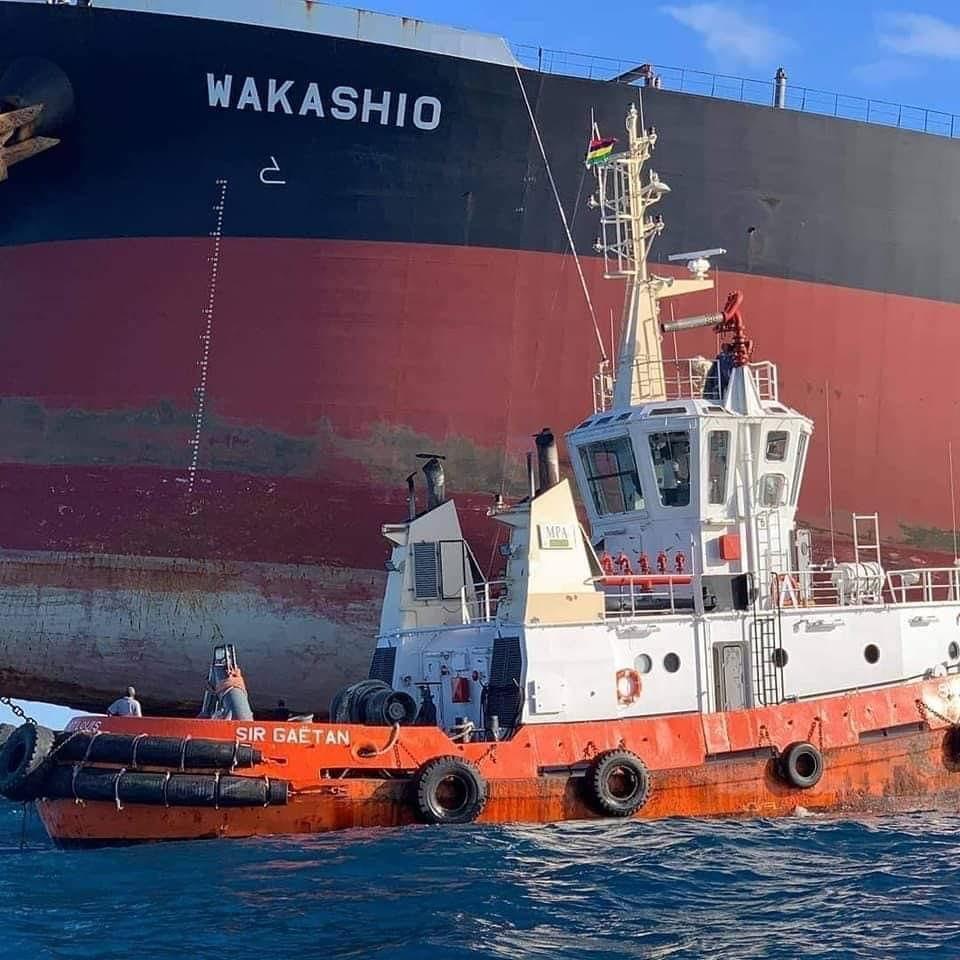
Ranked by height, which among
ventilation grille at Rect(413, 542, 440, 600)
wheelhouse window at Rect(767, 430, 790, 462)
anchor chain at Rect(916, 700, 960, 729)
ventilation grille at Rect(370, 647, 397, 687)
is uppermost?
wheelhouse window at Rect(767, 430, 790, 462)

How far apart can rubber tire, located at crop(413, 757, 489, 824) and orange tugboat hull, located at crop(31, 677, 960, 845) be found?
85 mm

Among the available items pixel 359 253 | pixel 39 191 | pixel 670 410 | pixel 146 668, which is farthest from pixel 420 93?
pixel 146 668

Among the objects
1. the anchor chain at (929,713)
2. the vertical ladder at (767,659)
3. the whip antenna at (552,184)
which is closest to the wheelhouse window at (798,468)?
the vertical ladder at (767,659)

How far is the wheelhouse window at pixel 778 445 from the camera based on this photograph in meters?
11.2

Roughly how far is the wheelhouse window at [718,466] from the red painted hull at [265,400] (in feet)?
13.8

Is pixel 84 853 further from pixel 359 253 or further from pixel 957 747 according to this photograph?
pixel 359 253

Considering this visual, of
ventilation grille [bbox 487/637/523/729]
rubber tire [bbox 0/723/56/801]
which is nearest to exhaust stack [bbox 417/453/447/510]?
ventilation grille [bbox 487/637/523/729]

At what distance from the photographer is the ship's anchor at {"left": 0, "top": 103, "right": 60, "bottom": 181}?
46.4 feet

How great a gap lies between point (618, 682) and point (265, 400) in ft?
21.1

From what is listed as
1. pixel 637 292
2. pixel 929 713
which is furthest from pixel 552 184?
pixel 929 713

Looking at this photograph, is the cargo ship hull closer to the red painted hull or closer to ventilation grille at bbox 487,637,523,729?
the red painted hull

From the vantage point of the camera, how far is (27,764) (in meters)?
8.88

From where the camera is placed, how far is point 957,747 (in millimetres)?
10805

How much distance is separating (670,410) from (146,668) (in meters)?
7.12
